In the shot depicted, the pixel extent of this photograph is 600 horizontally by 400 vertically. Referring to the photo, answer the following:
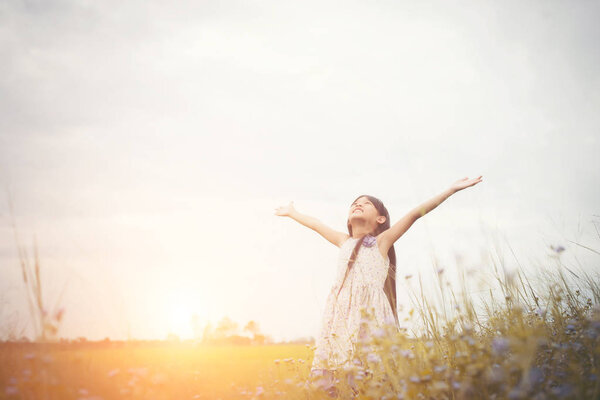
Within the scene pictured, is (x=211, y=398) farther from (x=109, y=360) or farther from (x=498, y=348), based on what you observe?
(x=498, y=348)

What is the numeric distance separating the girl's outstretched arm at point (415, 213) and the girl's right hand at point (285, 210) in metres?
1.66

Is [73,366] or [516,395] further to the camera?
[73,366]

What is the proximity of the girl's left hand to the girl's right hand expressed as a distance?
2487mm

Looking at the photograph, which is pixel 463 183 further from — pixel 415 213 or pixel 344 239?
pixel 344 239

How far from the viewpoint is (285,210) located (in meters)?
5.88

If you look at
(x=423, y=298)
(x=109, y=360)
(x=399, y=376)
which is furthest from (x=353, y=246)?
(x=109, y=360)

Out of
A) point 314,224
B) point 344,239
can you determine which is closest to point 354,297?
point 344,239

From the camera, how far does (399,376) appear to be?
288 cm

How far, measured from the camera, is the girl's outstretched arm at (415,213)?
13.9 ft

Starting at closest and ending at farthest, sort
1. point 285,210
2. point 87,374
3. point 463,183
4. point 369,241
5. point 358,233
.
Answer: point 87,374 < point 463,183 < point 369,241 < point 358,233 < point 285,210

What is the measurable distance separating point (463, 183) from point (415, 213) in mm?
636

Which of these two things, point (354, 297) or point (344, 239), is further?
point (344, 239)

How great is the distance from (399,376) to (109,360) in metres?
2.19

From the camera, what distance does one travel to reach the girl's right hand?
229 inches
